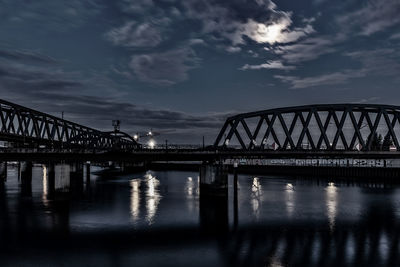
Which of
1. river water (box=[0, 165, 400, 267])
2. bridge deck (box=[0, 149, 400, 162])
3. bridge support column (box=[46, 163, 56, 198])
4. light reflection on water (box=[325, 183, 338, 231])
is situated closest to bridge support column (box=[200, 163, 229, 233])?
river water (box=[0, 165, 400, 267])

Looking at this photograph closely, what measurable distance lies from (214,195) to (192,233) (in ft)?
108

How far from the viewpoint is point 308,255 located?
34.8 m

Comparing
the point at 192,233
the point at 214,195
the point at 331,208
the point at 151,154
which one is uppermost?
the point at 151,154

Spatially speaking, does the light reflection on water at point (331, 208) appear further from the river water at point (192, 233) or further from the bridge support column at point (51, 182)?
the bridge support column at point (51, 182)

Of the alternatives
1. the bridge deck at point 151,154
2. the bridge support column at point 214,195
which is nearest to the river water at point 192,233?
the bridge support column at point 214,195

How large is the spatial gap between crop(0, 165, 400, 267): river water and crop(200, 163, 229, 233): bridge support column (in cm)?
46

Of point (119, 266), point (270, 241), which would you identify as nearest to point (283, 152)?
point (270, 241)

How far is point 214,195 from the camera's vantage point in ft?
256

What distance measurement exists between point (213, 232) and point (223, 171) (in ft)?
117

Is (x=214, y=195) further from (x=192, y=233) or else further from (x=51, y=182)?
(x=51, y=182)

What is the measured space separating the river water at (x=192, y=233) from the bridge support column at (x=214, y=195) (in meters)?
0.46

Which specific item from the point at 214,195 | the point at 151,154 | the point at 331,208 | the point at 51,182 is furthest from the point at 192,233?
the point at 51,182

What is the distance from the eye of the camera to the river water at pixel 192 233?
33.5 m

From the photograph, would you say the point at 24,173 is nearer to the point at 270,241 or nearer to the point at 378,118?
the point at 270,241
